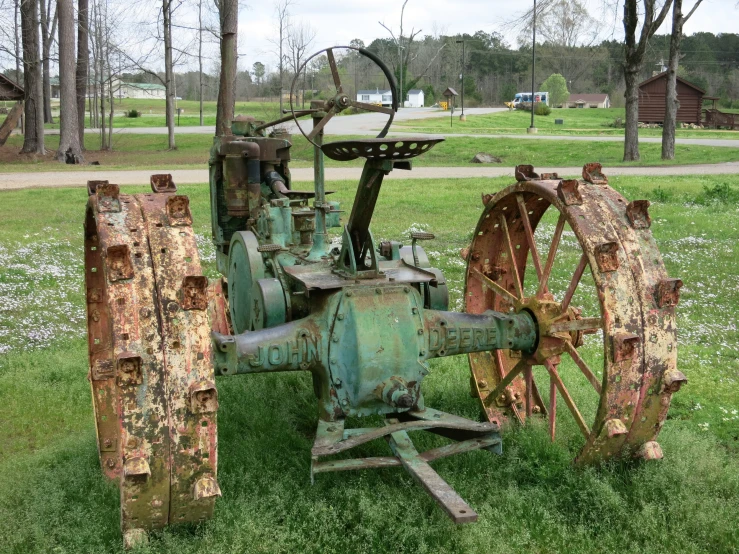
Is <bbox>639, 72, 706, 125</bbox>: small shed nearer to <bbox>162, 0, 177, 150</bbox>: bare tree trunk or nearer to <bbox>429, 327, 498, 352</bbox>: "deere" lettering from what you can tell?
<bbox>162, 0, 177, 150</bbox>: bare tree trunk

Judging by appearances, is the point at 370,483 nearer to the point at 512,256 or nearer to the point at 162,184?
the point at 512,256

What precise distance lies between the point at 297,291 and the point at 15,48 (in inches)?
1599

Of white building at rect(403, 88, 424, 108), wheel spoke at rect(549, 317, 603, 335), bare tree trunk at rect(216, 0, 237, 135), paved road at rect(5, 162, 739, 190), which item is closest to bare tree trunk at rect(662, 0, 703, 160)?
paved road at rect(5, 162, 739, 190)

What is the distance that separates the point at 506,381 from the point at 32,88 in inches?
1280

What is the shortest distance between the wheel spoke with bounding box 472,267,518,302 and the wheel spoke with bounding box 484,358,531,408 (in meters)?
0.40

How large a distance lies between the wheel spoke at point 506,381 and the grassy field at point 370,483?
0.25 m

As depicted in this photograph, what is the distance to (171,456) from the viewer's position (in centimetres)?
316

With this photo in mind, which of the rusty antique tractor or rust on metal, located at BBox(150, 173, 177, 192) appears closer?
the rusty antique tractor

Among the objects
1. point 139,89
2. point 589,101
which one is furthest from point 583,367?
point 589,101

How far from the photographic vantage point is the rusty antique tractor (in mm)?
3182

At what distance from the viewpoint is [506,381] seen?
15.6 ft

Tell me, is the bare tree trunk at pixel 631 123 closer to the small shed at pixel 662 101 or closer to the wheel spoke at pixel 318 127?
the wheel spoke at pixel 318 127

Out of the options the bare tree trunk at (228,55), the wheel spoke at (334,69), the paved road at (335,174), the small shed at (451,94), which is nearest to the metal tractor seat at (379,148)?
the wheel spoke at (334,69)

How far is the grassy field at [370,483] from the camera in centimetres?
360
